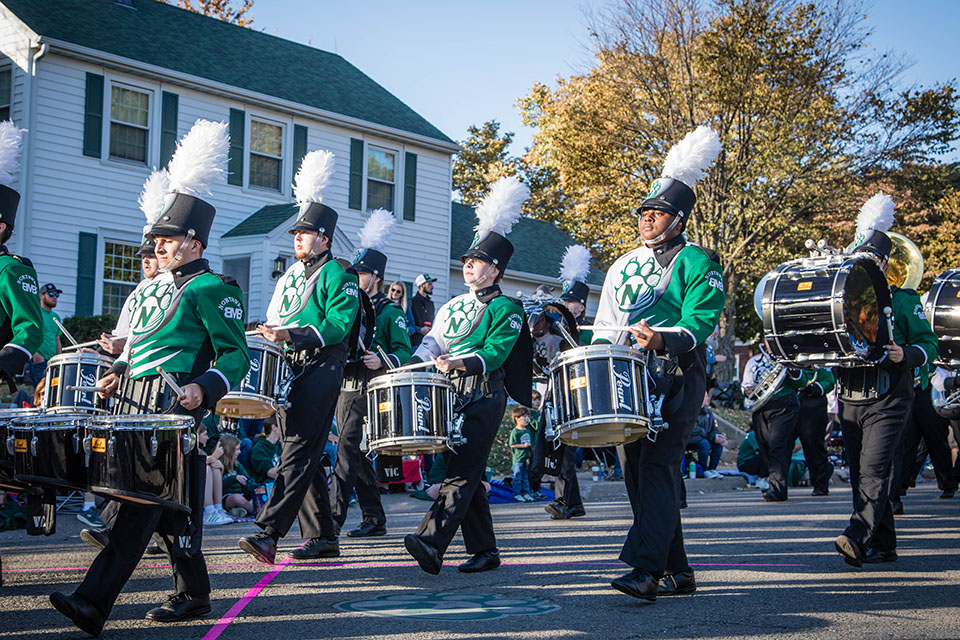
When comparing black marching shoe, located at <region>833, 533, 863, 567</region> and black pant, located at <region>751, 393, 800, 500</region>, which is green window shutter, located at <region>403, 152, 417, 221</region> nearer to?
black pant, located at <region>751, 393, 800, 500</region>

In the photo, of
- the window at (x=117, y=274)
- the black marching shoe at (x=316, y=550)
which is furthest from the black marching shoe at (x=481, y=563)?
Answer: the window at (x=117, y=274)

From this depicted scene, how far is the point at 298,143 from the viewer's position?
2330cm

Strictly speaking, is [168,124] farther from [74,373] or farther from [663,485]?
[663,485]

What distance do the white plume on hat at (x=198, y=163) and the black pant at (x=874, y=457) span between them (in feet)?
15.3

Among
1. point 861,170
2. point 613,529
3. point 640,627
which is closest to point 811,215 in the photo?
point 861,170

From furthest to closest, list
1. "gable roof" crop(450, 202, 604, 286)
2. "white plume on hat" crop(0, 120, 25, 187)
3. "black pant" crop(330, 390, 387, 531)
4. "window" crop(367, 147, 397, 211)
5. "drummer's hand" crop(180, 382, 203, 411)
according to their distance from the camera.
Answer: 1. "gable roof" crop(450, 202, 604, 286)
2. "window" crop(367, 147, 397, 211)
3. "black pant" crop(330, 390, 387, 531)
4. "white plume on hat" crop(0, 120, 25, 187)
5. "drummer's hand" crop(180, 382, 203, 411)

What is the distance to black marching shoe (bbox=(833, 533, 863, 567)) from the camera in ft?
23.6

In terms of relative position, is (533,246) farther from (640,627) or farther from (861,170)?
(640,627)

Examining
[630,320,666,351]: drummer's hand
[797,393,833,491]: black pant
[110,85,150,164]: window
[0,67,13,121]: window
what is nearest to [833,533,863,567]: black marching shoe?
[630,320,666,351]: drummer's hand

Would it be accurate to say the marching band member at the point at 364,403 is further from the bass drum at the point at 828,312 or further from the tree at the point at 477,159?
the tree at the point at 477,159

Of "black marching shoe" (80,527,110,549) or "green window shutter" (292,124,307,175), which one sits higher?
"green window shutter" (292,124,307,175)

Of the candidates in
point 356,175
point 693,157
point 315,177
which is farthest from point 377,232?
point 356,175

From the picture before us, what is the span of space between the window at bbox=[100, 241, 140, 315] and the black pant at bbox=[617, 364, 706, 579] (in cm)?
1567

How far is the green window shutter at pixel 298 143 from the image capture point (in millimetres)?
23205
